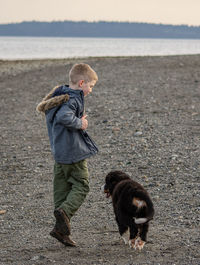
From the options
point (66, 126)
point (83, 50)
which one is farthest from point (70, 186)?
point (83, 50)

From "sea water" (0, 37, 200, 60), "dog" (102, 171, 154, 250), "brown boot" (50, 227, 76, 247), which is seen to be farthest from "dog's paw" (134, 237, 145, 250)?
"sea water" (0, 37, 200, 60)

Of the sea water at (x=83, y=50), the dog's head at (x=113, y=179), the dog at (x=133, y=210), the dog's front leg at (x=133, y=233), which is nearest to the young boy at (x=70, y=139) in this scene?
the dog's head at (x=113, y=179)

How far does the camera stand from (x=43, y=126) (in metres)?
12.8

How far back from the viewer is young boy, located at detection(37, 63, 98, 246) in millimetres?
5305

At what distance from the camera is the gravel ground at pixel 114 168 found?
5301 mm

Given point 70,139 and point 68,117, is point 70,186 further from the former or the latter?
point 68,117

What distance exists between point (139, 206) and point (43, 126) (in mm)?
8011

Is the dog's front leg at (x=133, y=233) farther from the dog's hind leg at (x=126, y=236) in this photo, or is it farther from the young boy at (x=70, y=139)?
the young boy at (x=70, y=139)

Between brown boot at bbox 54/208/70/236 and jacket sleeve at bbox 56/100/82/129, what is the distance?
32.4 inches

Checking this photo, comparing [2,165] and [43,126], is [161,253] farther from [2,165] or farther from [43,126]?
[43,126]

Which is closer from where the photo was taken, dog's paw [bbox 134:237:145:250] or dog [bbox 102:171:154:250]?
dog [bbox 102:171:154:250]

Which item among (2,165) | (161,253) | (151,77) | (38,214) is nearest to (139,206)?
(161,253)

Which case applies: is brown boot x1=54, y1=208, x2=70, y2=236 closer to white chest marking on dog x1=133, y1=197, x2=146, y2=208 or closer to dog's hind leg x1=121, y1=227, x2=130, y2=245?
dog's hind leg x1=121, y1=227, x2=130, y2=245

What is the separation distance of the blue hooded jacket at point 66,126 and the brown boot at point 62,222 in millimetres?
483
